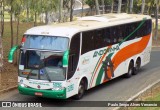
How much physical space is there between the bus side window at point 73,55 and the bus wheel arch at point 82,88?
1.07 meters

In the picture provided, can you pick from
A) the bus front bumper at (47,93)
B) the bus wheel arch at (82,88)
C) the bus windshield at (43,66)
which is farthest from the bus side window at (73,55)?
the bus wheel arch at (82,88)

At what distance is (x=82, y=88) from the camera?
15719 mm

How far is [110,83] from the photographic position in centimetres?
1922

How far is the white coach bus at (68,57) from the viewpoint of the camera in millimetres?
14180

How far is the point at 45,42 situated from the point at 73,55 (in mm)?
1157

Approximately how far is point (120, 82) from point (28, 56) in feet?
21.2

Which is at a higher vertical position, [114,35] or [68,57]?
[114,35]

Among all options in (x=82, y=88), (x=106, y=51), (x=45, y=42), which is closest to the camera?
(x=45, y=42)

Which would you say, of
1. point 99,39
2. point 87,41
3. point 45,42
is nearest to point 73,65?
point 45,42

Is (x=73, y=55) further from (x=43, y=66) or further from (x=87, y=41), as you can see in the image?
(x=87, y=41)

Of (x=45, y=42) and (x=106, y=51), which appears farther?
(x=106, y=51)

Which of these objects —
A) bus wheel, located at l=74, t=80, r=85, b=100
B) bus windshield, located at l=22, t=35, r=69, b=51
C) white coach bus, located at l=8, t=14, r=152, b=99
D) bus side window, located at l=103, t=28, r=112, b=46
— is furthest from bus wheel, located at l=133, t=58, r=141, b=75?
bus windshield, located at l=22, t=35, r=69, b=51

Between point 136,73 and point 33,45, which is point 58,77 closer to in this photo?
point 33,45

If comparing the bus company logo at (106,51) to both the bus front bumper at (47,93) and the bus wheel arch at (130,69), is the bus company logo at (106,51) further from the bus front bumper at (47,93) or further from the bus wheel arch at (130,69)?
the bus front bumper at (47,93)
